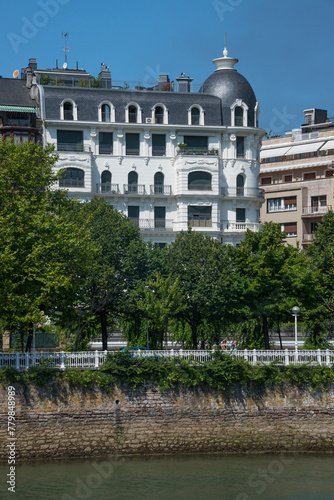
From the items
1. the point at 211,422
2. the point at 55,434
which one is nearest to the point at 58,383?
the point at 55,434

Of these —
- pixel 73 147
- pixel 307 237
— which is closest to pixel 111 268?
pixel 73 147

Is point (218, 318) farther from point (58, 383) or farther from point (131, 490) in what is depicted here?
point (131, 490)

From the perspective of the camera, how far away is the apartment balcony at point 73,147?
70.2 metres

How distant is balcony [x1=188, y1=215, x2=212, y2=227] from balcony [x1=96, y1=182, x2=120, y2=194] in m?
6.53

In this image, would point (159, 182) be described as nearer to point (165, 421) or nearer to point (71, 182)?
point (71, 182)

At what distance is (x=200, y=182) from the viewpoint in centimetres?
7281

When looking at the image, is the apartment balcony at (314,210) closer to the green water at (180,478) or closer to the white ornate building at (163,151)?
the white ornate building at (163,151)

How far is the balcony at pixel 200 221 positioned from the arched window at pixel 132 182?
16.9ft

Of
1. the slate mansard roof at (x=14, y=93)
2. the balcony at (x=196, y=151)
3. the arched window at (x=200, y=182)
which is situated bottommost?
the arched window at (x=200, y=182)

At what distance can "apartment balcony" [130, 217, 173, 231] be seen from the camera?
72025mm

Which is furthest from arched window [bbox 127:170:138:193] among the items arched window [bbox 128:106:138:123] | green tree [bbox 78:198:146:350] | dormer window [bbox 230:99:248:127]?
Answer: green tree [bbox 78:198:146:350]

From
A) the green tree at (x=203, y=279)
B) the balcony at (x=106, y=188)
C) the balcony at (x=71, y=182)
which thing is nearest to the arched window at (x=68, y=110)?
the balcony at (x=71, y=182)

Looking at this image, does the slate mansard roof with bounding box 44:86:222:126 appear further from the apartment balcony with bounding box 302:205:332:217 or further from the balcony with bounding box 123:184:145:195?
the apartment balcony with bounding box 302:205:332:217

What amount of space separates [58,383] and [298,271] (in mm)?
16840
